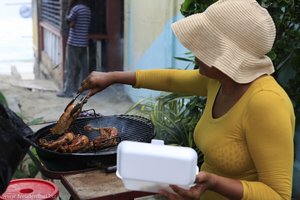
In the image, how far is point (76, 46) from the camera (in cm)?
797

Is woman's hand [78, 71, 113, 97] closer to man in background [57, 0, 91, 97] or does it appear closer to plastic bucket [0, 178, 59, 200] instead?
plastic bucket [0, 178, 59, 200]

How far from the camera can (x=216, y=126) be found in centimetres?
184

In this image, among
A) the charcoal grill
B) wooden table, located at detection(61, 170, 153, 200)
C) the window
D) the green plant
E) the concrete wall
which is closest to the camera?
wooden table, located at detection(61, 170, 153, 200)

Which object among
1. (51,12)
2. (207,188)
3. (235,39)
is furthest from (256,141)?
(51,12)

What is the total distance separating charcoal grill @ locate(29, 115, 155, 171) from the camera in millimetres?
2318

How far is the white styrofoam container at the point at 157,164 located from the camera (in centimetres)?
141

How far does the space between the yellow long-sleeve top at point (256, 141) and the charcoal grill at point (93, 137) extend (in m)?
0.61

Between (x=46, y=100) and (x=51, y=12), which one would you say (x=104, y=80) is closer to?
(x=46, y=100)

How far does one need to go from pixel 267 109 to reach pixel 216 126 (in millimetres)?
271

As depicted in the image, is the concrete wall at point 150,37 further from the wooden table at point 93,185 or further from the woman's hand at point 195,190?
the woman's hand at point 195,190

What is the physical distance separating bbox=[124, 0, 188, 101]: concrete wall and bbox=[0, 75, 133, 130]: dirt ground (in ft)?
1.10

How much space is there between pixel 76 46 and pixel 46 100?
3.78 ft

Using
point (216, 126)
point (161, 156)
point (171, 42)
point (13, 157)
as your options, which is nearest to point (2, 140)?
point (13, 157)

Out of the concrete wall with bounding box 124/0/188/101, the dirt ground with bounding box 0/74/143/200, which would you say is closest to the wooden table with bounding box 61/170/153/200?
the concrete wall with bounding box 124/0/188/101
